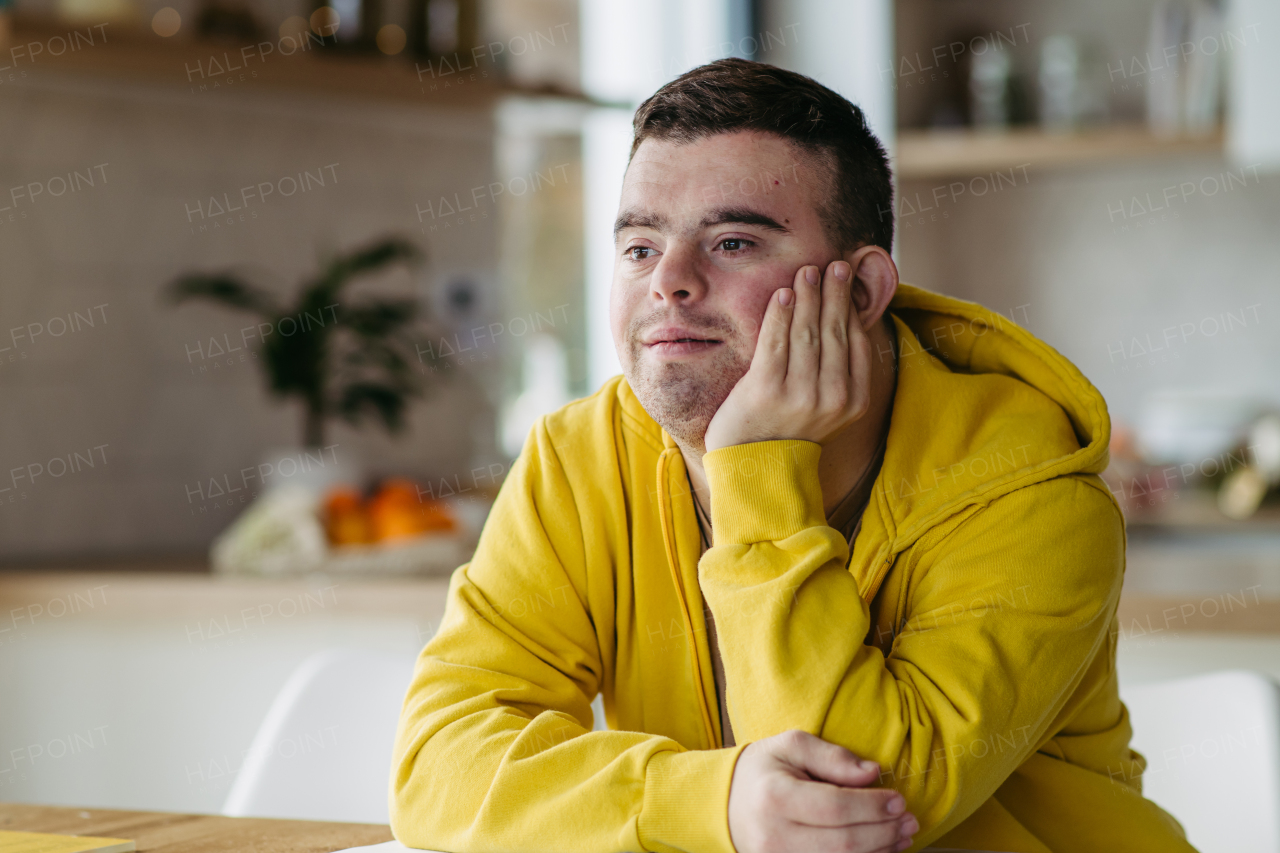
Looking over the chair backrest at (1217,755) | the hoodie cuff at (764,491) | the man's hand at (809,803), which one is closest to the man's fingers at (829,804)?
the man's hand at (809,803)

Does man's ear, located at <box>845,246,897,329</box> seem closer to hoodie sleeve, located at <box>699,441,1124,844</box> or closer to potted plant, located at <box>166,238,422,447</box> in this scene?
hoodie sleeve, located at <box>699,441,1124,844</box>

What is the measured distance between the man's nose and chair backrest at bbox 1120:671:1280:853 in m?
0.65

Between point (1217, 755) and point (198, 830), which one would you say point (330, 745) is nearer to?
point (198, 830)

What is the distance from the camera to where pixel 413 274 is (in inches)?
111

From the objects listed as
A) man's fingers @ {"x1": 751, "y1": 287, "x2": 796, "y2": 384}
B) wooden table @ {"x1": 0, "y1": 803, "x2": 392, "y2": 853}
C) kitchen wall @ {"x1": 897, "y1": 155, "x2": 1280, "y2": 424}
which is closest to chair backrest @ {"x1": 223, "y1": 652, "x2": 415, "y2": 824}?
wooden table @ {"x1": 0, "y1": 803, "x2": 392, "y2": 853}

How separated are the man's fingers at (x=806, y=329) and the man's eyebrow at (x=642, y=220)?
0.38 ft

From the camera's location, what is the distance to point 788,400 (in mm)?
982

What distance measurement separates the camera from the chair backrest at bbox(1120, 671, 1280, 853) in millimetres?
1189

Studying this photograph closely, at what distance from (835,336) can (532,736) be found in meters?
0.38

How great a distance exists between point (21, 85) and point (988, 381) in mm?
1950

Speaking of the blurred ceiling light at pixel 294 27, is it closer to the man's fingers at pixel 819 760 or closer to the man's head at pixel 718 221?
the man's head at pixel 718 221

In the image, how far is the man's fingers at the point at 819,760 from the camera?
0.85 meters

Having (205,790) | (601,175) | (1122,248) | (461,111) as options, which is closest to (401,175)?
(461,111)

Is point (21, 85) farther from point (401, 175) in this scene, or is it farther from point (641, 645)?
point (641, 645)
